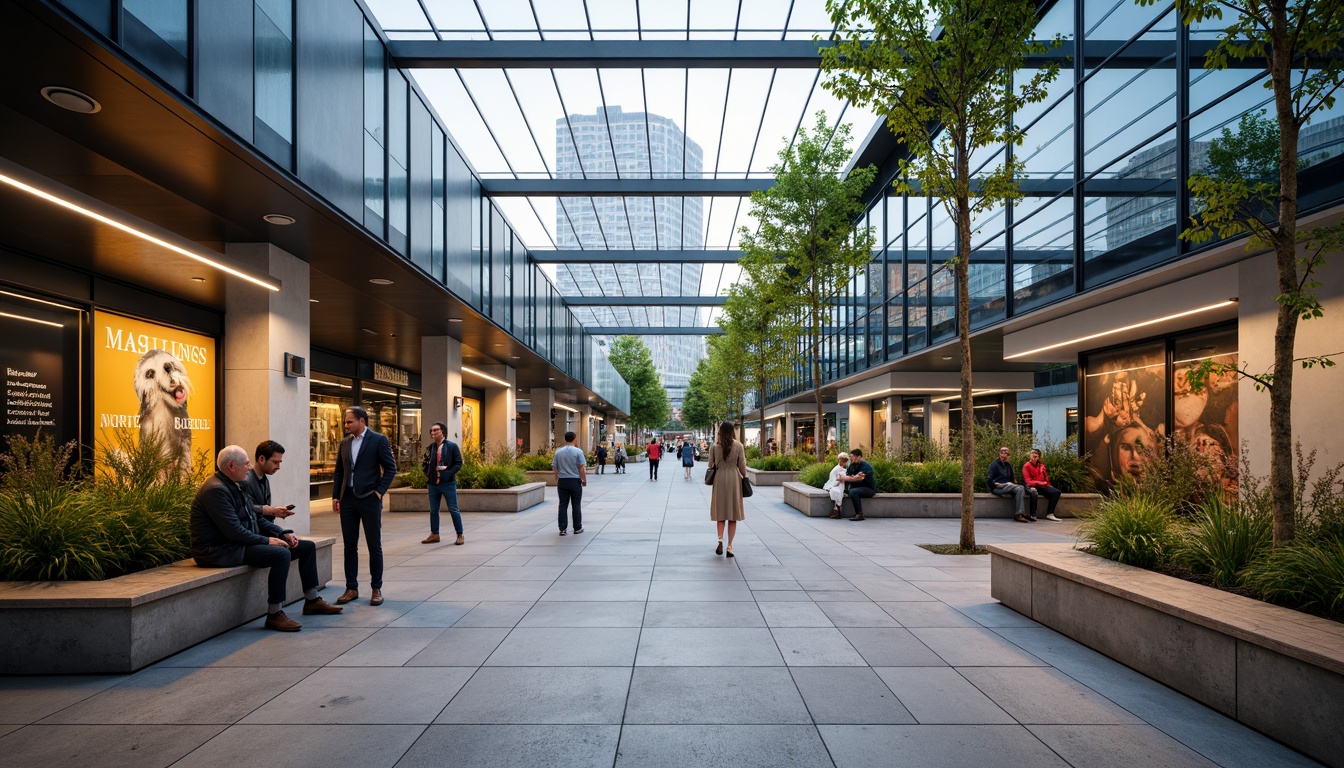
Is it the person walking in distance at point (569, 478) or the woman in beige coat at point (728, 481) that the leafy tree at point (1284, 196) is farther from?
the person walking in distance at point (569, 478)

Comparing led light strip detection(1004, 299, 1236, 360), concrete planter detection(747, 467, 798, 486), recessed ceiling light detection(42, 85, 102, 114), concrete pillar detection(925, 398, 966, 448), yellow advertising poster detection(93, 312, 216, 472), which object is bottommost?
concrete planter detection(747, 467, 798, 486)

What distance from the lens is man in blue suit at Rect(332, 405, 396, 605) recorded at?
21.6 ft

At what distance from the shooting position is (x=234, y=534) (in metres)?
5.52

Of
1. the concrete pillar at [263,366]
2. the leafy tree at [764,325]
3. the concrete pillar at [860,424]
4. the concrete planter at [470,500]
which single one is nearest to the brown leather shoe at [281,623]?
the concrete pillar at [263,366]

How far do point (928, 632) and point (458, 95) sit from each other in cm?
1457

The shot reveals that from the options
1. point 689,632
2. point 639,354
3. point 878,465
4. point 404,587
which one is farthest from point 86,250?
point 639,354

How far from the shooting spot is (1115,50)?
1138 centimetres

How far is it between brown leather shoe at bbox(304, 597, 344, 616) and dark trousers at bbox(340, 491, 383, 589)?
49 cm

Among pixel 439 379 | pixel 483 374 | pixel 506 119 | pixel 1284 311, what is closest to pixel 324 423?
pixel 439 379

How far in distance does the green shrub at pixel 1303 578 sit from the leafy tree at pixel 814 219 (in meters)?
13.8

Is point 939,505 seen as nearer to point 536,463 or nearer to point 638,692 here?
point 638,692

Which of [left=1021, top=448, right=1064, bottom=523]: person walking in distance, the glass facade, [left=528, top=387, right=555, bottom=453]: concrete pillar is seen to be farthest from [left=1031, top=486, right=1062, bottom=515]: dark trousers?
[left=528, top=387, right=555, bottom=453]: concrete pillar

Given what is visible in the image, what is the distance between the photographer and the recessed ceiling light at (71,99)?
16.8 ft

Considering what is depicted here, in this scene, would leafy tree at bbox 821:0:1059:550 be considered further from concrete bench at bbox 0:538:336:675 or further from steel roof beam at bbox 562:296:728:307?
steel roof beam at bbox 562:296:728:307
